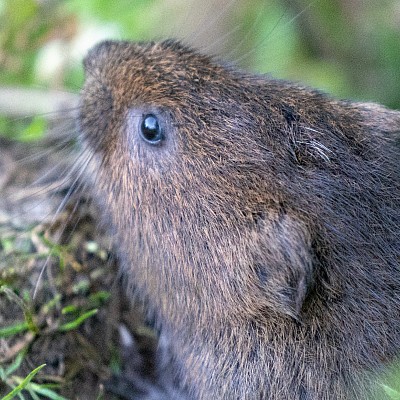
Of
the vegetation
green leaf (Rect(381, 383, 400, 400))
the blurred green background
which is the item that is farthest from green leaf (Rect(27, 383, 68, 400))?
the blurred green background

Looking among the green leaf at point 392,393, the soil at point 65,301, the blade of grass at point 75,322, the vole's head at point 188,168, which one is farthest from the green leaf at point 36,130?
the green leaf at point 392,393

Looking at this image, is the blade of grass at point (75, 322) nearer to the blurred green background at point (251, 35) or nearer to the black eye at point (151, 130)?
the black eye at point (151, 130)

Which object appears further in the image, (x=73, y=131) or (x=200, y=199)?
(x=73, y=131)

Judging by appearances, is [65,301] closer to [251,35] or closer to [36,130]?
[36,130]

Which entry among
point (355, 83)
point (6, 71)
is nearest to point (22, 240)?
point (6, 71)

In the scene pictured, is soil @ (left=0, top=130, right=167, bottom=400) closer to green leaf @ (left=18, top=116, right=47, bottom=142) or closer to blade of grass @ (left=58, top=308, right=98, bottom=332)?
blade of grass @ (left=58, top=308, right=98, bottom=332)

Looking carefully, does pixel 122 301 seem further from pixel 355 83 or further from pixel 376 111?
pixel 355 83

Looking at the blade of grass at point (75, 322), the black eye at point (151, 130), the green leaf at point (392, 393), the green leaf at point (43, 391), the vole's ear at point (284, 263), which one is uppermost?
the black eye at point (151, 130)

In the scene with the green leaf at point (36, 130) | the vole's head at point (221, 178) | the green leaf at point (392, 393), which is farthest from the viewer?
the green leaf at point (36, 130)
